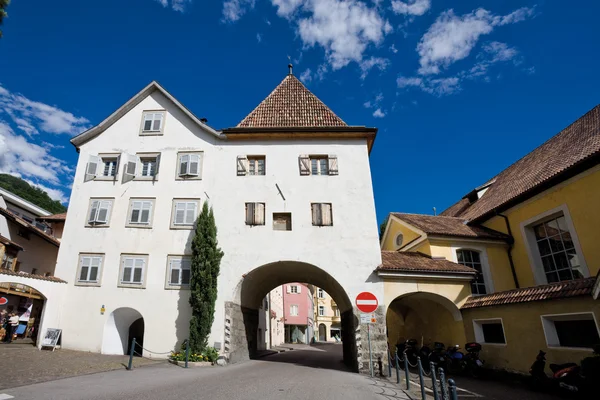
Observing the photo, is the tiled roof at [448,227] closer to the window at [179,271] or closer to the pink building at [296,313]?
the window at [179,271]

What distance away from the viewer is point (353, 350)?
15.8 metres

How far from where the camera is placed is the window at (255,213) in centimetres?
1786

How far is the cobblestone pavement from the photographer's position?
32.4ft

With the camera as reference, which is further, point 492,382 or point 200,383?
point 492,382

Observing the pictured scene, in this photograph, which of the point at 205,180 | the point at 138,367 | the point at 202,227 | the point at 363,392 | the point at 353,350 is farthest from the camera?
the point at 205,180

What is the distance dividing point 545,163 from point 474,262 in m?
6.86

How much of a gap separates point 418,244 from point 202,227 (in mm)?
12407

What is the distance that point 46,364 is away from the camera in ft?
40.4

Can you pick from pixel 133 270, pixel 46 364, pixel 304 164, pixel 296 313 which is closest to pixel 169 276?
pixel 133 270

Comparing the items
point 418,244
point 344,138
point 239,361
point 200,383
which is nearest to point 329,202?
point 344,138

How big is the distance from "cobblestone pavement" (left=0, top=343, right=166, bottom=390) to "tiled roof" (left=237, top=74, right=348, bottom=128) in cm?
1328

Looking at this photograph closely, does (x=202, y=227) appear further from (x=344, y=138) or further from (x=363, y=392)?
(x=363, y=392)

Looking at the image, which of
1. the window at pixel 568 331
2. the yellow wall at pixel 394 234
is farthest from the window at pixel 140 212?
the window at pixel 568 331

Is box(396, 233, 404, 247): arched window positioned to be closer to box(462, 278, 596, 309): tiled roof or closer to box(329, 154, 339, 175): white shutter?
box(329, 154, 339, 175): white shutter
